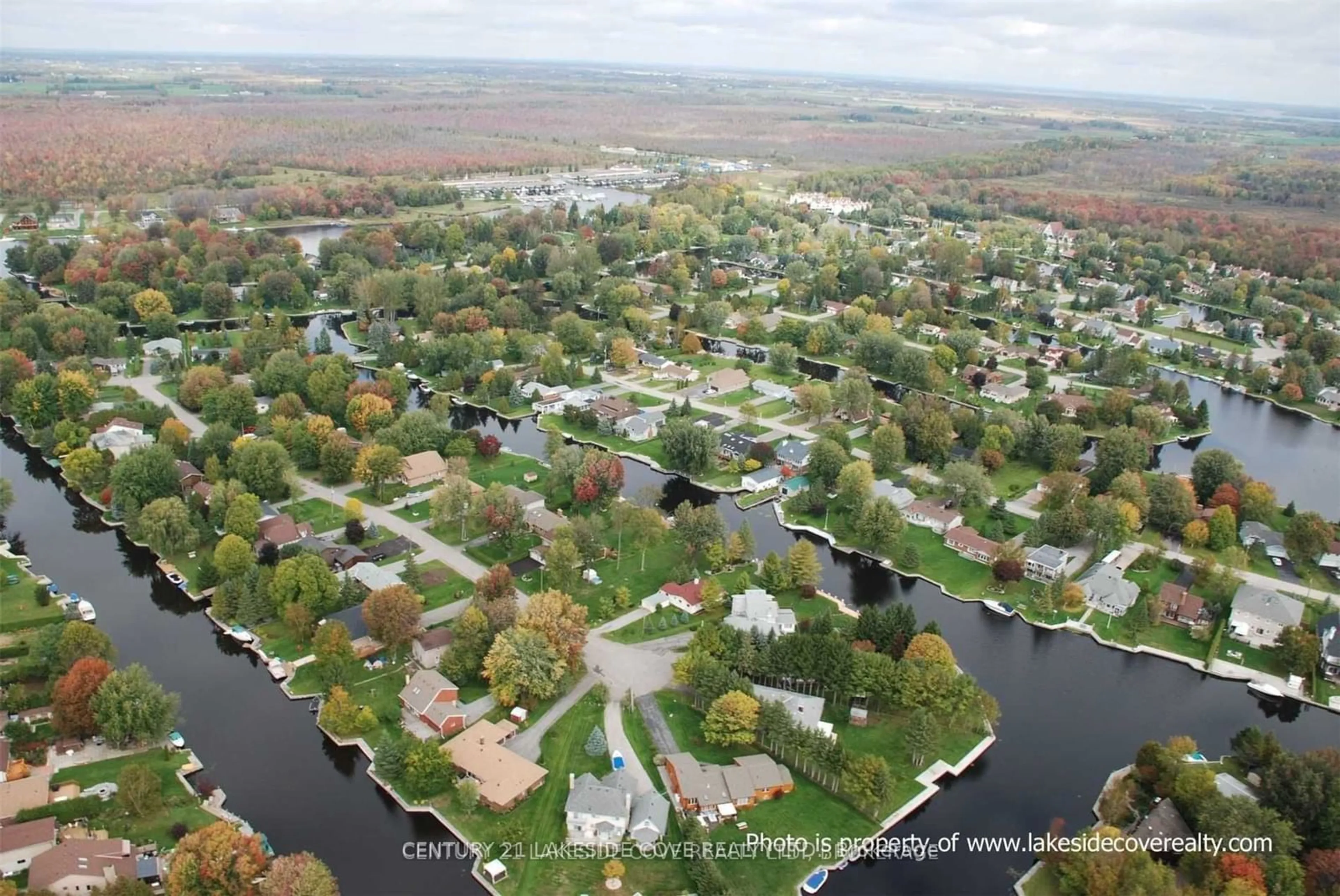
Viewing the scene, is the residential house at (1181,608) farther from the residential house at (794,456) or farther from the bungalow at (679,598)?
the bungalow at (679,598)

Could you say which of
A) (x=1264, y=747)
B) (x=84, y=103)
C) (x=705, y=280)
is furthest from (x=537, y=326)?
(x=84, y=103)

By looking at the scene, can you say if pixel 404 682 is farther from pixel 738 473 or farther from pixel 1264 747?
pixel 1264 747

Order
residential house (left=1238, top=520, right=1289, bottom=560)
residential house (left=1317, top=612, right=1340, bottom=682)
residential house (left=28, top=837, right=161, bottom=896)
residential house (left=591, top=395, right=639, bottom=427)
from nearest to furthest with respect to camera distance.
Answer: residential house (left=28, top=837, right=161, bottom=896)
residential house (left=1317, top=612, right=1340, bottom=682)
residential house (left=1238, top=520, right=1289, bottom=560)
residential house (left=591, top=395, right=639, bottom=427)

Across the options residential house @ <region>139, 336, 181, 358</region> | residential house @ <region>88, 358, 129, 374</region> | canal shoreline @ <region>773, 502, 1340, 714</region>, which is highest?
residential house @ <region>139, 336, 181, 358</region>

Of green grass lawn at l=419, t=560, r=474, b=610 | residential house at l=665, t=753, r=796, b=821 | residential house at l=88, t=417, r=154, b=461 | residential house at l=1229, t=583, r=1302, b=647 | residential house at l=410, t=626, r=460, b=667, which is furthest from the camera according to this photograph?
residential house at l=88, t=417, r=154, b=461

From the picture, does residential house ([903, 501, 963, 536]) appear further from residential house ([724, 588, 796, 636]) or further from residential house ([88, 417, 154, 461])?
residential house ([88, 417, 154, 461])

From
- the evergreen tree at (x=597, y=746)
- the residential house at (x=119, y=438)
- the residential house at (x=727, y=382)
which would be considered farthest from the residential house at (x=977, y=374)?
the residential house at (x=119, y=438)

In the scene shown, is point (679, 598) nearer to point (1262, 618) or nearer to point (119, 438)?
point (1262, 618)

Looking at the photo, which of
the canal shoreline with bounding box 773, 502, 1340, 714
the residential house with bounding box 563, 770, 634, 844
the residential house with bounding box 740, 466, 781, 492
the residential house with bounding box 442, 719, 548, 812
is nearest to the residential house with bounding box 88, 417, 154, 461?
the residential house with bounding box 442, 719, 548, 812
